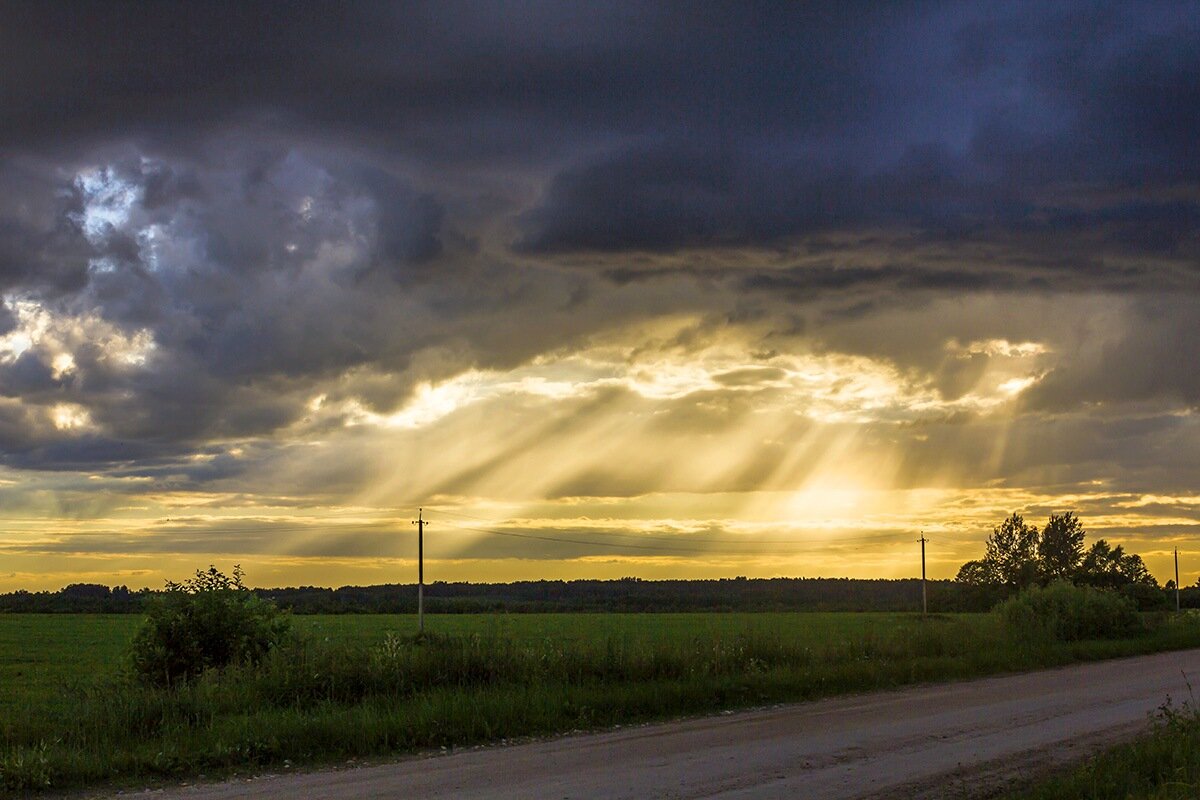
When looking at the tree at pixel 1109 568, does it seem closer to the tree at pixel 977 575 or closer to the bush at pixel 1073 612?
the tree at pixel 977 575

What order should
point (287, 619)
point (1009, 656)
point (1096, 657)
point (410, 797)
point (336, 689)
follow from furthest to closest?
point (1096, 657), point (1009, 656), point (287, 619), point (336, 689), point (410, 797)

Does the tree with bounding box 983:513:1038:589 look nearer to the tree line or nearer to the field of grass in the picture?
the tree line

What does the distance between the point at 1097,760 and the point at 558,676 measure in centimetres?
985

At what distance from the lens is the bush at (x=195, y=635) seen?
20.5 meters

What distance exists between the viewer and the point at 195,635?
20.7 metres

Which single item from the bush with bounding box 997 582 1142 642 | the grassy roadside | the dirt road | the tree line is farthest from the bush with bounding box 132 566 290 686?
the tree line

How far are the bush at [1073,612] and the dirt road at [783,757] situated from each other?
18388mm

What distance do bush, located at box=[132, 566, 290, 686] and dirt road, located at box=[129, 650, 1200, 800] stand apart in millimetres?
8054

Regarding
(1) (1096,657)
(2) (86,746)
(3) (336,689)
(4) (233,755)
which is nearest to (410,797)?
(4) (233,755)

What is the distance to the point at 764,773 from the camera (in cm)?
1268

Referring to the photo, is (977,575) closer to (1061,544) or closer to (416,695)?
(1061,544)

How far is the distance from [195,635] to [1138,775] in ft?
53.4

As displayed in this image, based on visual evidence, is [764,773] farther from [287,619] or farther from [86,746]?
[287,619]

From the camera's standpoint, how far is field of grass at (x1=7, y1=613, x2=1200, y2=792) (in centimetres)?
1417
